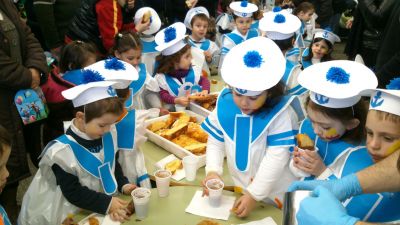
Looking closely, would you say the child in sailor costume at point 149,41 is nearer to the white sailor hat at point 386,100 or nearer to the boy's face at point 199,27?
the boy's face at point 199,27

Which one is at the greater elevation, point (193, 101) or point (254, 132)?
point (254, 132)

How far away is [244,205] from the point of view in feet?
5.78

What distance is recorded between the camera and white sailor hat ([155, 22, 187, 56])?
317 cm

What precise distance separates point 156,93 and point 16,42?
115 cm

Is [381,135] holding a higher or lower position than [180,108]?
higher

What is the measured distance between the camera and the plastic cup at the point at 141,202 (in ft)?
5.63

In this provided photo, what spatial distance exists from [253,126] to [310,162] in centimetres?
35

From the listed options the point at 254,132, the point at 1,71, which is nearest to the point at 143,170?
the point at 254,132

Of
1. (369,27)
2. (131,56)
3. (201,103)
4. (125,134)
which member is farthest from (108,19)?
(369,27)

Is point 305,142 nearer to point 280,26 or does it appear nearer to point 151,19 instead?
point 280,26

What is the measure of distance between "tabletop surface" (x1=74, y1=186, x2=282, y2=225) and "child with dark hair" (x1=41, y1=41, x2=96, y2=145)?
109 centimetres

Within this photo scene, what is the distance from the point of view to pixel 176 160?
228cm

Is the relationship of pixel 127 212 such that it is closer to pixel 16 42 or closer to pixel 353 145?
pixel 353 145

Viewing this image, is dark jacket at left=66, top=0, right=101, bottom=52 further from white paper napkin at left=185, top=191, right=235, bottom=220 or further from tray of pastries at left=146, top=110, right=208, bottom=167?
white paper napkin at left=185, top=191, right=235, bottom=220
